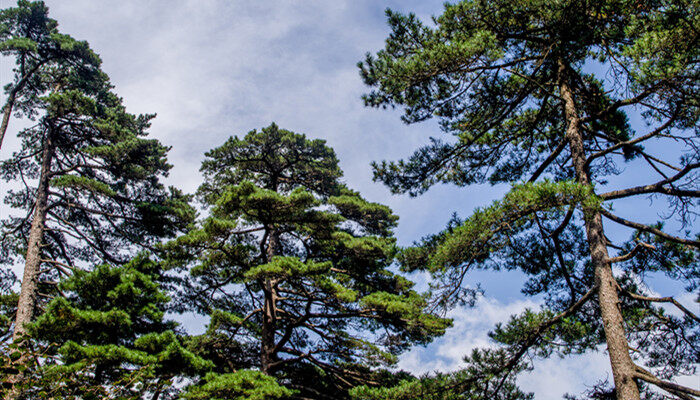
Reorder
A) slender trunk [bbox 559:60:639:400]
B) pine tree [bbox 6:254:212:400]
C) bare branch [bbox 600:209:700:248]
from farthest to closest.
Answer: pine tree [bbox 6:254:212:400] → bare branch [bbox 600:209:700:248] → slender trunk [bbox 559:60:639:400]

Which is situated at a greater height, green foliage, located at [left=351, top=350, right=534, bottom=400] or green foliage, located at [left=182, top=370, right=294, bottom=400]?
green foliage, located at [left=351, top=350, right=534, bottom=400]

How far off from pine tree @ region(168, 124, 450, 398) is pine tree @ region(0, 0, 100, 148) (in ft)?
19.9

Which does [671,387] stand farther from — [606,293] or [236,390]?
[236,390]

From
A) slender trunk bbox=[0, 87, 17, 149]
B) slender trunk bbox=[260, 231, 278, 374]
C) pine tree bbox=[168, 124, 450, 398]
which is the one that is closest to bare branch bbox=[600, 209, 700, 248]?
pine tree bbox=[168, 124, 450, 398]

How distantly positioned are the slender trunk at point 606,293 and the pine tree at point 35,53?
15617mm

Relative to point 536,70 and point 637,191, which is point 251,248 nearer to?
point 536,70

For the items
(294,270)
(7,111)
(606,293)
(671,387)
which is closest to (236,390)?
(294,270)

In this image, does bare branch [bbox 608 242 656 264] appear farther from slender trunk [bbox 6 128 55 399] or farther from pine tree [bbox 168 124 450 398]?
slender trunk [bbox 6 128 55 399]

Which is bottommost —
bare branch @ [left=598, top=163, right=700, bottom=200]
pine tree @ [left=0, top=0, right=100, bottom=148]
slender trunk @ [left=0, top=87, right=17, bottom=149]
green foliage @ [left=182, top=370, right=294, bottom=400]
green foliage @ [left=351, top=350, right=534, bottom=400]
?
green foliage @ [left=182, top=370, right=294, bottom=400]

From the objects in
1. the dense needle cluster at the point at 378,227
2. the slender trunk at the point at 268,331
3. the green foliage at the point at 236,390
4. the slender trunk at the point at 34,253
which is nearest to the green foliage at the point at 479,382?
the dense needle cluster at the point at 378,227

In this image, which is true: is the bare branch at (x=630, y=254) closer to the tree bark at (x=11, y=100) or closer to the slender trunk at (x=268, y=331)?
the slender trunk at (x=268, y=331)

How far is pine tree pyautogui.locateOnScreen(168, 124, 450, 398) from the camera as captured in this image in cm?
994

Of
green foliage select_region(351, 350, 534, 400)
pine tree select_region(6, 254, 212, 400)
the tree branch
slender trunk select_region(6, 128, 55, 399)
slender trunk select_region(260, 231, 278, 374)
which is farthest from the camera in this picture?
slender trunk select_region(260, 231, 278, 374)

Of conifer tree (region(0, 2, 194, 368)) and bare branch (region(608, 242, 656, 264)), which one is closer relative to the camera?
bare branch (region(608, 242, 656, 264))
